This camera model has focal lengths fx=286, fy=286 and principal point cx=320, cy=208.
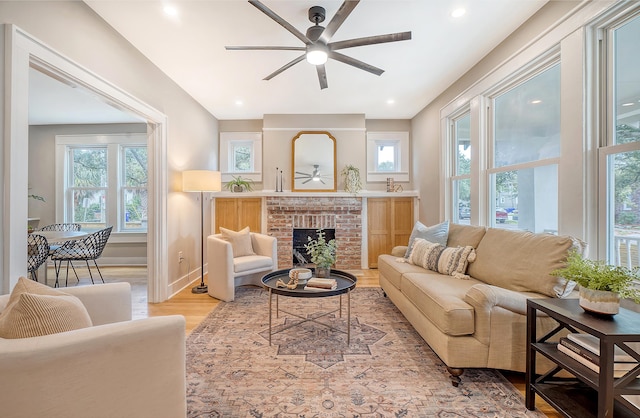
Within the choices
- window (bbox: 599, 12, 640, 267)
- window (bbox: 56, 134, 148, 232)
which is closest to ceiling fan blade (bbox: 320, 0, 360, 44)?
window (bbox: 599, 12, 640, 267)

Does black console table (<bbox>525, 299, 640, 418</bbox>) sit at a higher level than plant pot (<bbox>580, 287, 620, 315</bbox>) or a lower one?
lower

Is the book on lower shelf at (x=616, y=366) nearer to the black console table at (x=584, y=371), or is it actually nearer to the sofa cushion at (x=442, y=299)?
the black console table at (x=584, y=371)

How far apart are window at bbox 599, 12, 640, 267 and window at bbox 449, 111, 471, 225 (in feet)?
5.57

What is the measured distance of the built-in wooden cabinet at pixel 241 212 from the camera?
507cm

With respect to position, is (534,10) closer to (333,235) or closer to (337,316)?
(337,316)

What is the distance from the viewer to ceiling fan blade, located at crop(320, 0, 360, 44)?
5.87ft

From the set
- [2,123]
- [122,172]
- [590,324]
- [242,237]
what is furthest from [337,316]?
[122,172]

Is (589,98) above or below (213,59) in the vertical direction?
below

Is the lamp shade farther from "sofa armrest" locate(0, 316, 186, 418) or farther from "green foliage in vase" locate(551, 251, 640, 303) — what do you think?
"green foliage in vase" locate(551, 251, 640, 303)

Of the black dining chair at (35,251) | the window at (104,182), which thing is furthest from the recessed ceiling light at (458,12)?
the window at (104,182)

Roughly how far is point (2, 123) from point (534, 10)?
12.4 ft

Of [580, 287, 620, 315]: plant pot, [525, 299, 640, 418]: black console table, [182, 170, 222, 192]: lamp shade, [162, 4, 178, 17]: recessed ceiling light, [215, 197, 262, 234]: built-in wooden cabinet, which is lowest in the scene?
[525, 299, 640, 418]: black console table

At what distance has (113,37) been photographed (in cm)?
252

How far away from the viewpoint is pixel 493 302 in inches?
69.1
